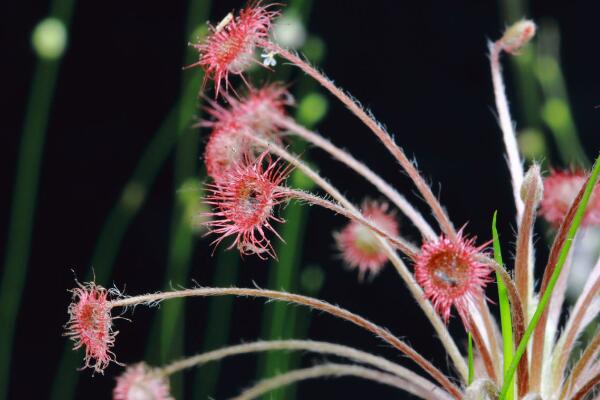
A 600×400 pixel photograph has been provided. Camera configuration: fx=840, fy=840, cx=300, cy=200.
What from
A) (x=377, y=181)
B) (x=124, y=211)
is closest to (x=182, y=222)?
(x=124, y=211)

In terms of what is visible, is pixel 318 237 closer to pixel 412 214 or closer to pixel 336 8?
pixel 336 8

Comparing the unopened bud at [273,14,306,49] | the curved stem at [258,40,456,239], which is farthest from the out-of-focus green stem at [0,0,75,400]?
the curved stem at [258,40,456,239]

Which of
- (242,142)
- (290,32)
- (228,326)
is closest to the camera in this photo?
(242,142)

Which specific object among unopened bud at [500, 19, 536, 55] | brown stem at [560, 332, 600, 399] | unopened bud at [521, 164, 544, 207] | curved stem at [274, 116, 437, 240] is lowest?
brown stem at [560, 332, 600, 399]

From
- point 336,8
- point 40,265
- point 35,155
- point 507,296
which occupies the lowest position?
point 507,296

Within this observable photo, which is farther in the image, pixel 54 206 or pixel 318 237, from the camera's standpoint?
pixel 318 237

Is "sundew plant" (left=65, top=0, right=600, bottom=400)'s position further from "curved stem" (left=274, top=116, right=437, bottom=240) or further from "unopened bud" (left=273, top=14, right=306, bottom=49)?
"unopened bud" (left=273, top=14, right=306, bottom=49)

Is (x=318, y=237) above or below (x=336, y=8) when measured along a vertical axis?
below

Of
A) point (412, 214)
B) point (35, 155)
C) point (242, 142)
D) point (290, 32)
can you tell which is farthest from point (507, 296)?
point (35, 155)

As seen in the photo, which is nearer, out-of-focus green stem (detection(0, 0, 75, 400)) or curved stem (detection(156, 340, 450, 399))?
curved stem (detection(156, 340, 450, 399))
